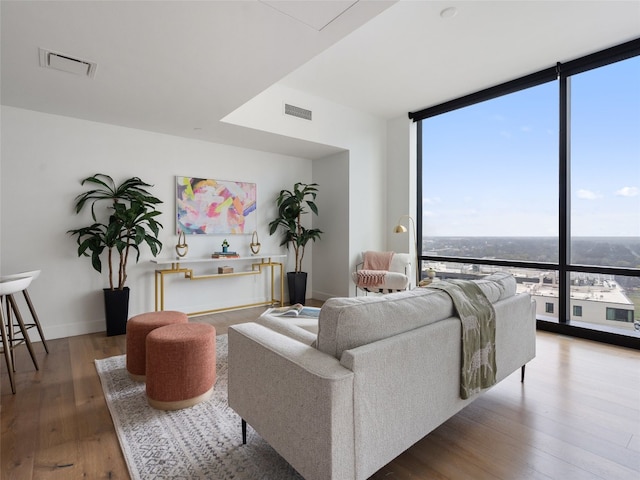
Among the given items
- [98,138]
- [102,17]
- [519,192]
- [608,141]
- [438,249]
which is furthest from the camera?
[438,249]

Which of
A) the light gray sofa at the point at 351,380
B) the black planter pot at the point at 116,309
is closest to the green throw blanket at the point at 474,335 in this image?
the light gray sofa at the point at 351,380

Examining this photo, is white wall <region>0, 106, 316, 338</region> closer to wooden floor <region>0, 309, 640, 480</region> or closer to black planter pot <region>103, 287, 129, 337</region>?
black planter pot <region>103, 287, 129, 337</region>

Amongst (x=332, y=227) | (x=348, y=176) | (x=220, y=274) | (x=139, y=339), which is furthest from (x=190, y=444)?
(x=348, y=176)

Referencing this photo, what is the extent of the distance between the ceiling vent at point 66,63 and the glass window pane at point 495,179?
171 inches

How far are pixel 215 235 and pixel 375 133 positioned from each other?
297 centimetres

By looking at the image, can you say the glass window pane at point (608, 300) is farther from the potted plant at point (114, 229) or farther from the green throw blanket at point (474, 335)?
the potted plant at point (114, 229)

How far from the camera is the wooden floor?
1.61 m

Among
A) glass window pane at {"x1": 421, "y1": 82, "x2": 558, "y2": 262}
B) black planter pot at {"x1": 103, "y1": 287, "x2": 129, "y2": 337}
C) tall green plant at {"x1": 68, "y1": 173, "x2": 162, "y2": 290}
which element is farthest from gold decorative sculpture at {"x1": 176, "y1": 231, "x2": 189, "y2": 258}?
glass window pane at {"x1": 421, "y1": 82, "x2": 558, "y2": 262}

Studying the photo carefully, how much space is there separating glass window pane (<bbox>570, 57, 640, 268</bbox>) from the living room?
1.39 ft

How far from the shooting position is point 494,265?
4406 mm

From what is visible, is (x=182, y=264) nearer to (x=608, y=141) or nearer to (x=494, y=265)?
(x=494, y=265)

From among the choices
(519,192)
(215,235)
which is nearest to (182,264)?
(215,235)

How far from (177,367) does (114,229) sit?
2.16 meters

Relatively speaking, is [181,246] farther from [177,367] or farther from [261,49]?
[261,49]
